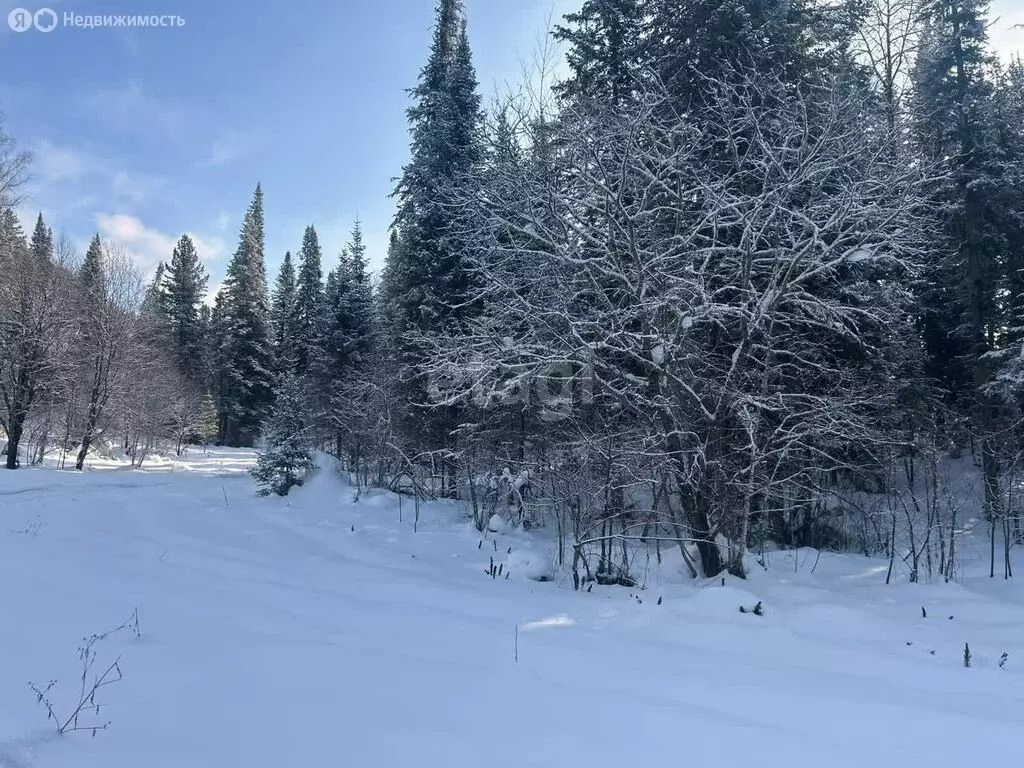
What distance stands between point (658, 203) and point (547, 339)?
10.5 ft

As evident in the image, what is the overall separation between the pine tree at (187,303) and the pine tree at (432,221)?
28769 millimetres

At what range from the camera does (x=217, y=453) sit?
36.2 m

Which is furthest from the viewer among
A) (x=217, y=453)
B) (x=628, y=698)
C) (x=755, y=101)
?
(x=217, y=453)

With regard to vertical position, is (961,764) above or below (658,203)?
below

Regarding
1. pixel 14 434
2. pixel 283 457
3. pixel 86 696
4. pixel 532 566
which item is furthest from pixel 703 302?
pixel 14 434

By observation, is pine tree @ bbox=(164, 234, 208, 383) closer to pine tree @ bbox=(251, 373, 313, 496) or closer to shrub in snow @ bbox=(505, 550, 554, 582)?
pine tree @ bbox=(251, 373, 313, 496)

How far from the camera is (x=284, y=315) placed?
3956 cm

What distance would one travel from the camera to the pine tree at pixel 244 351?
38438 millimetres

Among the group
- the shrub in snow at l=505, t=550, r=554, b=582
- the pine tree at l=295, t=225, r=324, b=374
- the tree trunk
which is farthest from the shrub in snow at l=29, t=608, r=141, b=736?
the pine tree at l=295, t=225, r=324, b=374

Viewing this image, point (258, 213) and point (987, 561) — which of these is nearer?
point (987, 561)

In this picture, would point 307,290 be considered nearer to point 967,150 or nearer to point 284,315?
point 284,315

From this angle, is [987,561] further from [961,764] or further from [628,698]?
[628,698]

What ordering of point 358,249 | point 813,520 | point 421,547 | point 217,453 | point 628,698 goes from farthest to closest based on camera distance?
point 217,453, point 358,249, point 813,520, point 421,547, point 628,698

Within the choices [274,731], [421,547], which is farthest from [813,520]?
[274,731]
